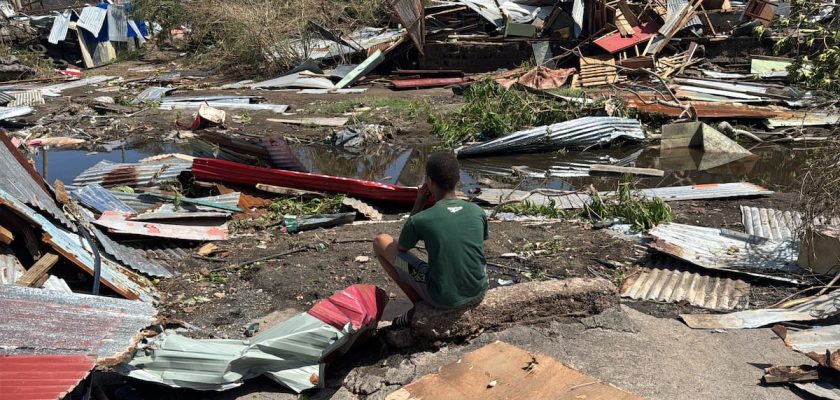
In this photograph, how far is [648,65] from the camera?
15930mm

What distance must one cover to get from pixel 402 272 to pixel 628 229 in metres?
3.25

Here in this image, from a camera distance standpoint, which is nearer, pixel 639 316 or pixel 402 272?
pixel 402 272

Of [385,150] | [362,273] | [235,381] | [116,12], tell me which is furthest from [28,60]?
[235,381]

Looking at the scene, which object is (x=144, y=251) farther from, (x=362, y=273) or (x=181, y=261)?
(x=362, y=273)

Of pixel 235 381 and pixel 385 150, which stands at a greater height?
pixel 235 381

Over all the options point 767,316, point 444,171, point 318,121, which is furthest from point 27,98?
point 767,316

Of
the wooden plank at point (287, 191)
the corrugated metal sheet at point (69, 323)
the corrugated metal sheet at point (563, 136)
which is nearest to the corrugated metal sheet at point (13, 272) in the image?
the corrugated metal sheet at point (69, 323)

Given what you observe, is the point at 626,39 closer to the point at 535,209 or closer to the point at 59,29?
the point at 535,209

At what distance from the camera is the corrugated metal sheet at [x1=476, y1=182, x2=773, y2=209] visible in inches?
316

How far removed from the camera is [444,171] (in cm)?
417

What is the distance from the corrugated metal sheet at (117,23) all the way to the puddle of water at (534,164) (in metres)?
14.0

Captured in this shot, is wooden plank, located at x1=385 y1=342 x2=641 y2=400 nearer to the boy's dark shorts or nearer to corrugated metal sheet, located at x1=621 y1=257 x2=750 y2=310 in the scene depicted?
the boy's dark shorts

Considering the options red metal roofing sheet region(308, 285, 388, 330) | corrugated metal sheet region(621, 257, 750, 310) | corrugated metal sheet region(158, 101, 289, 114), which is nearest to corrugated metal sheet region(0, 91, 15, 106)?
corrugated metal sheet region(158, 101, 289, 114)

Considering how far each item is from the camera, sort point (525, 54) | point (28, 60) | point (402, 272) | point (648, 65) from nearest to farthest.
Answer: point (402, 272), point (648, 65), point (525, 54), point (28, 60)
